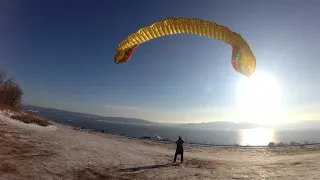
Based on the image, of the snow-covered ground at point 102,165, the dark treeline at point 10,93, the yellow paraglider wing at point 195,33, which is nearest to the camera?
the yellow paraglider wing at point 195,33

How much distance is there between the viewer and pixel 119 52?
887 cm

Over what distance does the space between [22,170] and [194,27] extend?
1131 centimetres

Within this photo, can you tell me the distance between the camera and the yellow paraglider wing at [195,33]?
7509 millimetres

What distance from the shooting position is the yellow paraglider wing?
751 centimetres

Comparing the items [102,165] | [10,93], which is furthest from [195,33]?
[10,93]

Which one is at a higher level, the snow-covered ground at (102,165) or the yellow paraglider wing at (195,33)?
the yellow paraglider wing at (195,33)

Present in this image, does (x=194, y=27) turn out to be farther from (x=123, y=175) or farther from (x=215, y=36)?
(x=123, y=175)

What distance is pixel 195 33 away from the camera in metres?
8.61

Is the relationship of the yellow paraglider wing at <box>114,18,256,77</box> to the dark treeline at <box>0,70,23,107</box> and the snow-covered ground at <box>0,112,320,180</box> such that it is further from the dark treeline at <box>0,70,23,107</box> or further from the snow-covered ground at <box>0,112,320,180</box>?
the dark treeline at <box>0,70,23,107</box>

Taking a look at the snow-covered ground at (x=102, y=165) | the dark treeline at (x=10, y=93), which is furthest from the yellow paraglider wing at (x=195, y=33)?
the dark treeline at (x=10, y=93)

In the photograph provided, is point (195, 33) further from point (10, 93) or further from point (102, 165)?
point (10, 93)

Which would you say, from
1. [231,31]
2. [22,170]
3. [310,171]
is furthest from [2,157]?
[310,171]

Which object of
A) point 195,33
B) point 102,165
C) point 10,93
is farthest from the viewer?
point 10,93

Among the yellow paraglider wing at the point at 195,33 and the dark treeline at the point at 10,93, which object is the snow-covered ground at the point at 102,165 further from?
the dark treeline at the point at 10,93
